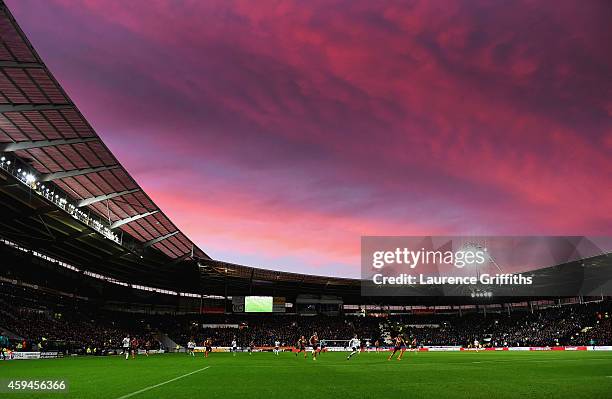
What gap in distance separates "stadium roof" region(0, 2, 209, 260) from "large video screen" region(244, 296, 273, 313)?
33.1 metres

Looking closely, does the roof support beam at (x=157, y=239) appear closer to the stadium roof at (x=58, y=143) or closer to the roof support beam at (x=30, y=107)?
the stadium roof at (x=58, y=143)

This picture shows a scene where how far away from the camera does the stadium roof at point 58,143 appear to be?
81.6ft

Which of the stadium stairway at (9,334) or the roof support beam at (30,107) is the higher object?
the roof support beam at (30,107)

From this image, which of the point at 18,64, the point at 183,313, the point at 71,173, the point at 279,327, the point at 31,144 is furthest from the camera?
the point at 279,327

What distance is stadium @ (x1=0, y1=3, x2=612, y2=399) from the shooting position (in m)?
16.4

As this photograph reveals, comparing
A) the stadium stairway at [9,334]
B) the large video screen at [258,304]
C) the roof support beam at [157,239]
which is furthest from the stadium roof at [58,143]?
the large video screen at [258,304]

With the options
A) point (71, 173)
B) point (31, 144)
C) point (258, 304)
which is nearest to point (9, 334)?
point (71, 173)

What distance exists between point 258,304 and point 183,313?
666 inches

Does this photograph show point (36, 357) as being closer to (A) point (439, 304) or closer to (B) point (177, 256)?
(B) point (177, 256)

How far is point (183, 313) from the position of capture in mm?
89500

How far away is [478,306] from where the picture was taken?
10162 centimetres

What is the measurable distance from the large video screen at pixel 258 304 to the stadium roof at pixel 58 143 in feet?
109

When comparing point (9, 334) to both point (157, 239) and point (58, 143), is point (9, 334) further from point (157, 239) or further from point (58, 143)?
Result: point (58, 143)

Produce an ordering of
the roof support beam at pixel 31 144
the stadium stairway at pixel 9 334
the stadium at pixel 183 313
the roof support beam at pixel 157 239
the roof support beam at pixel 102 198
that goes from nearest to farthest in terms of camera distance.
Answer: the stadium at pixel 183 313
the roof support beam at pixel 31 144
the roof support beam at pixel 102 198
the stadium stairway at pixel 9 334
the roof support beam at pixel 157 239
